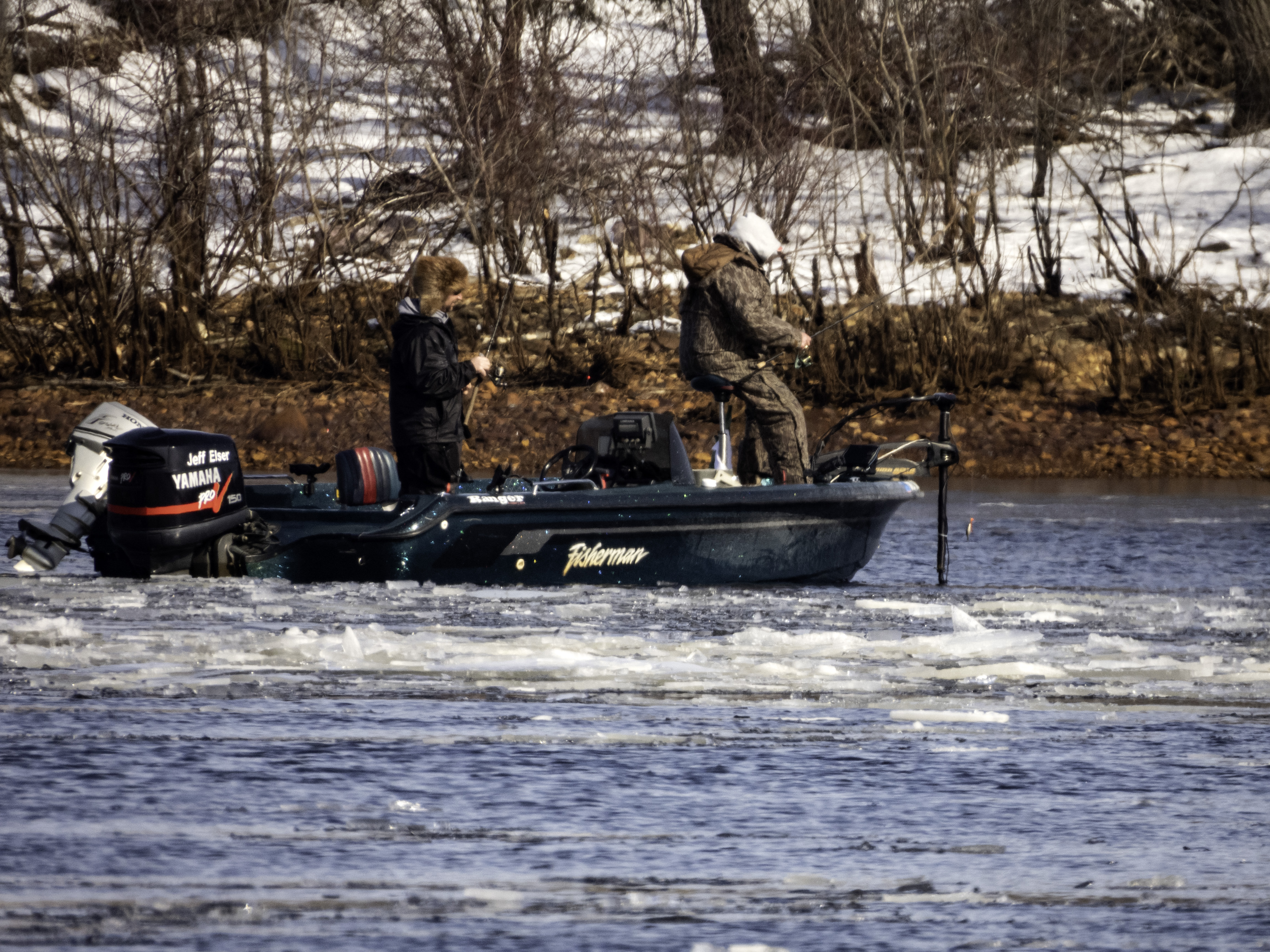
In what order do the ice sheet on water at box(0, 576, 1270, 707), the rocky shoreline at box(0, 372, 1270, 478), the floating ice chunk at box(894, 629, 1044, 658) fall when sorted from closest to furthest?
the ice sheet on water at box(0, 576, 1270, 707)
the floating ice chunk at box(894, 629, 1044, 658)
the rocky shoreline at box(0, 372, 1270, 478)

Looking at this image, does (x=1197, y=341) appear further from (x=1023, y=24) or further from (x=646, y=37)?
(x=646, y=37)

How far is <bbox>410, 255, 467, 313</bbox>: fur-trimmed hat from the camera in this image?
9.27 m

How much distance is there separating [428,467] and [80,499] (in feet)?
5.31

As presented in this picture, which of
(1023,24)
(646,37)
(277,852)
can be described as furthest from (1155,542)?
(646,37)

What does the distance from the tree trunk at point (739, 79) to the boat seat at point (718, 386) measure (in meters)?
11.8

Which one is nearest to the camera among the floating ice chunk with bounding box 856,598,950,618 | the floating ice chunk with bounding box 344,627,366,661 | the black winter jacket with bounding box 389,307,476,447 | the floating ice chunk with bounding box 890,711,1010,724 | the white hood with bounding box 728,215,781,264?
the floating ice chunk with bounding box 890,711,1010,724

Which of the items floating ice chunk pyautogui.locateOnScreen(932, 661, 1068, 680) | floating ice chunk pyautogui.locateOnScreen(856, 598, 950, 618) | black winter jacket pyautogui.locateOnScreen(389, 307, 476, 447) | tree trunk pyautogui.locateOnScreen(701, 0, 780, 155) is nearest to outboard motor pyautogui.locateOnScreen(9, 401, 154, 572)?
black winter jacket pyautogui.locateOnScreen(389, 307, 476, 447)

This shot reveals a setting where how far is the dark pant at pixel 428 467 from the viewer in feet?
30.9

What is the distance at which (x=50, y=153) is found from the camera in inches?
797

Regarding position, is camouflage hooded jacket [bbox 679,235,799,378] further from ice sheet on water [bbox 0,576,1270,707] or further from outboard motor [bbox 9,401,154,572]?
outboard motor [bbox 9,401,154,572]

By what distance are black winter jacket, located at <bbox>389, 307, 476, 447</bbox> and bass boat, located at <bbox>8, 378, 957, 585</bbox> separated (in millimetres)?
320

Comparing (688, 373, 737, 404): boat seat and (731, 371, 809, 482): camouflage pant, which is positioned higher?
(688, 373, 737, 404): boat seat

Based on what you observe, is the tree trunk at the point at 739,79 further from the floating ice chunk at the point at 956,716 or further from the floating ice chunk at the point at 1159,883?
the floating ice chunk at the point at 1159,883

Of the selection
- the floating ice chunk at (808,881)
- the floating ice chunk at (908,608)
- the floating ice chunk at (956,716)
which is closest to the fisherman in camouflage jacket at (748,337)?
the floating ice chunk at (908,608)
